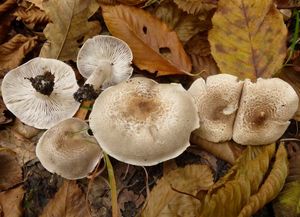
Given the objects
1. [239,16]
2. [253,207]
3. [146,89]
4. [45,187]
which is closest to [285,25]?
[239,16]

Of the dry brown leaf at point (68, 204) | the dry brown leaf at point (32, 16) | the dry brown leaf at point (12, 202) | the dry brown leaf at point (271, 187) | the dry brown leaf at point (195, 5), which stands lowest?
the dry brown leaf at point (12, 202)

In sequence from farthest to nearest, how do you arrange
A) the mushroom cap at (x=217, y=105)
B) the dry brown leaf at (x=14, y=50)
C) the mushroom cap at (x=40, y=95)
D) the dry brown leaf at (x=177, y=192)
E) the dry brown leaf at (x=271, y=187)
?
the dry brown leaf at (x=14, y=50)
the mushroom cap at (x=40, y=95)
the mushroom cap at (x=217, y=105)
the dry brown leaf at (x=177, y=192)
the dry brown leaf at (x=271, y=187)

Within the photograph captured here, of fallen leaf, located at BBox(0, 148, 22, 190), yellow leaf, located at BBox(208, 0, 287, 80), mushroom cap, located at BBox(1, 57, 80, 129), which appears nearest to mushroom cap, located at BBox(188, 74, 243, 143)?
yellow leaf, located at BBox(208, 0, 287, 80)

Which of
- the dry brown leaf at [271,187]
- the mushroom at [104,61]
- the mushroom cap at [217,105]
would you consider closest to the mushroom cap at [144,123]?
the mushroom cap at [217,105]

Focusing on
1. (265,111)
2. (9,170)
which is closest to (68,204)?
(9,170)

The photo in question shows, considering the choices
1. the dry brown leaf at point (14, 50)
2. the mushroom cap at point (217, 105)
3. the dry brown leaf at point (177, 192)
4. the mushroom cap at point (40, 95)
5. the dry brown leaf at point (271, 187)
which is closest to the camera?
the dry brown leaf at point (271, 187)

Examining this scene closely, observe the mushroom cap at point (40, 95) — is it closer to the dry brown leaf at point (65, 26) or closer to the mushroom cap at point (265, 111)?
the dry brown leaf at point (65, 26)

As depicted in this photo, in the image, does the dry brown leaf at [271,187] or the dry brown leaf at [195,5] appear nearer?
the dry brown leaf at [271,187]
